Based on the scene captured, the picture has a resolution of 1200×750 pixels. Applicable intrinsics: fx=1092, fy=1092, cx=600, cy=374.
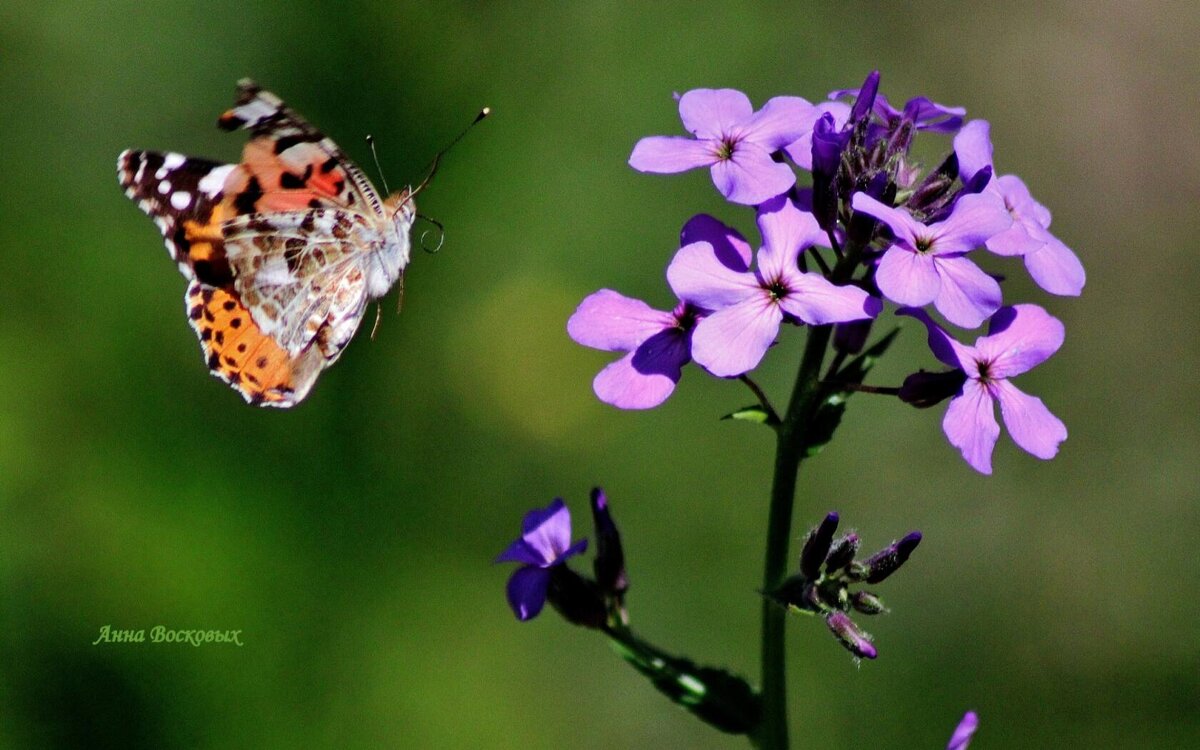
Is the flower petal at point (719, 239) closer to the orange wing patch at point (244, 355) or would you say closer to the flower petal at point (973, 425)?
the flower petal at point (973, 425)

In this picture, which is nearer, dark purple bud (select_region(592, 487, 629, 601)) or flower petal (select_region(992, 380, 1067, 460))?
flower petal (select_region(992, 380, 1067, 460))

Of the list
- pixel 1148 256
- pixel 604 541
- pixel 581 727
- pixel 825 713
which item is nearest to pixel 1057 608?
pixel 825 713

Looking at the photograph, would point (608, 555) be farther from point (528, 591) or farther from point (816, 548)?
point (816, 548)

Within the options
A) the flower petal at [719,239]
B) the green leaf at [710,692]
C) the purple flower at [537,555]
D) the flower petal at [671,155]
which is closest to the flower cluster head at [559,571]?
the purple flower at [537,555]

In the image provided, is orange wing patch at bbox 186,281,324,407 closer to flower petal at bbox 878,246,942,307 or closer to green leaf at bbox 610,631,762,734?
green leaf at bbox 610,631,762,734

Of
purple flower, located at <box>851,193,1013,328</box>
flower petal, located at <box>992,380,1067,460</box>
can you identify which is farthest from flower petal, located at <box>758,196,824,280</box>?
flower petal, located at <box>992,380,1067,460</box>

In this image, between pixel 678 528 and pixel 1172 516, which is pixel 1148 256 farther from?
pixel 678 528
